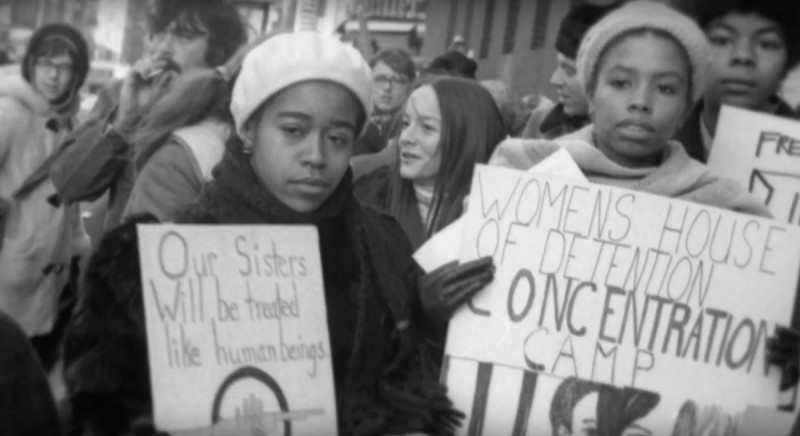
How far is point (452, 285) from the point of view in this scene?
8.55ft

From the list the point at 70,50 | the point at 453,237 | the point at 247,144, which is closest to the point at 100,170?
the point at 70,50

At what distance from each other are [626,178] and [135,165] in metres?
1.27

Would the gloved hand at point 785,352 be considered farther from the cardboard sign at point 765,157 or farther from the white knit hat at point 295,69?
the white knit hat at point 295,69

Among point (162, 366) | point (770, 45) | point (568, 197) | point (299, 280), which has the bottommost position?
point (162, 366)

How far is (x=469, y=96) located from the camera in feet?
11.6

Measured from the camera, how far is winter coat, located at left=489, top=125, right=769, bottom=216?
2857 mm

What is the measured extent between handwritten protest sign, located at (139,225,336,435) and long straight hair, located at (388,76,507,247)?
3.15 ft

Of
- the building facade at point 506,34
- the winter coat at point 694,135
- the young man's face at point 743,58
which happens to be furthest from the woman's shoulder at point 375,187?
the young man's face at point 743,58

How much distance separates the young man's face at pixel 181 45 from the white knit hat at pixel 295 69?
121cm

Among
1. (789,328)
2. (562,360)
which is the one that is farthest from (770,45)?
(562,360)

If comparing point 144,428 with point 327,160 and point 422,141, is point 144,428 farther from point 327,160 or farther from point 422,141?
point 422,141

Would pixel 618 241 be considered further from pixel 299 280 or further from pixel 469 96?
pixel 469 96

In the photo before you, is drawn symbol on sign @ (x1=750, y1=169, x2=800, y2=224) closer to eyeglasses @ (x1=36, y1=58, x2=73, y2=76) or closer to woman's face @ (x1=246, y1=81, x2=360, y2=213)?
woman's face @ (x1=246, y1=81, x2=360, y2=213)

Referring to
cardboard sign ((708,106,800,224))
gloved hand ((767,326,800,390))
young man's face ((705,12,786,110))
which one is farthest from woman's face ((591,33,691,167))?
young man's face ((705,12,786,110))
